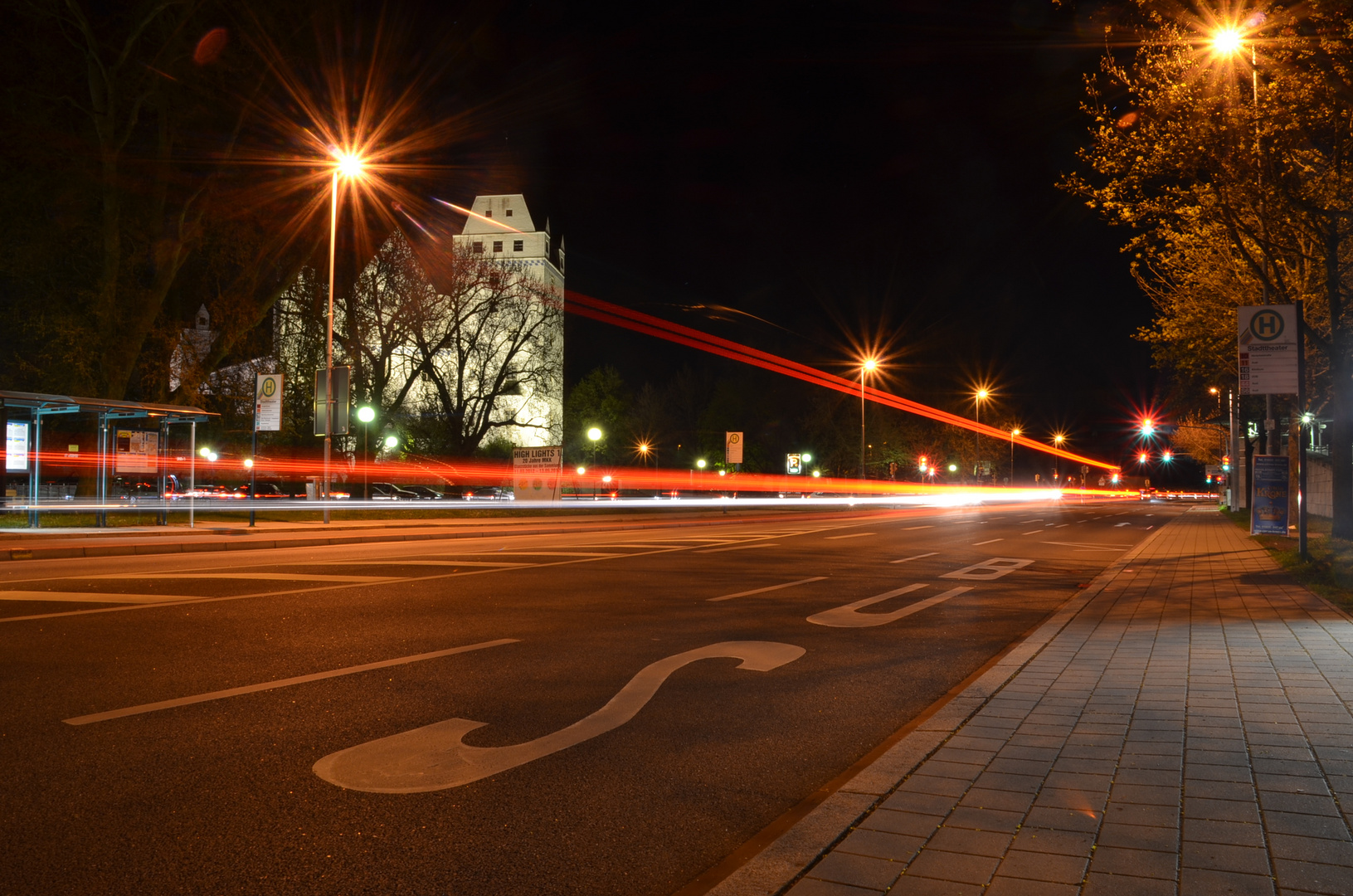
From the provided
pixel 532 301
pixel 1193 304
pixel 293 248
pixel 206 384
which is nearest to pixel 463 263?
pixel 532 301

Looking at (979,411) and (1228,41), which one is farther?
(979,411)

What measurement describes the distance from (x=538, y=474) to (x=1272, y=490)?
88.9 feet

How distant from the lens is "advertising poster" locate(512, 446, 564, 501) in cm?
3838

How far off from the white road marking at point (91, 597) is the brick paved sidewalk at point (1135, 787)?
876 centimetres

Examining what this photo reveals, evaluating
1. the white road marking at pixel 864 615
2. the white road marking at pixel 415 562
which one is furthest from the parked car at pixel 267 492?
the white road marking at pixel 864 615

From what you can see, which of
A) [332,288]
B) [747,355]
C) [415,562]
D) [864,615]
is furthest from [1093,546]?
[747,355]

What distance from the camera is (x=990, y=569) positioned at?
625 inches

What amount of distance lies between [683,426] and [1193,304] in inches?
2864

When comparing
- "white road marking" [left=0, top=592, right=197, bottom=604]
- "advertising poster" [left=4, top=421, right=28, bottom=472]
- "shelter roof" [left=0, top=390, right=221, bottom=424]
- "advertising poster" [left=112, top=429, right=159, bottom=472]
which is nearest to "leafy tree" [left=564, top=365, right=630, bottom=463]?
"advertising poster" [left=112, top=429, right=159, bottom=472]

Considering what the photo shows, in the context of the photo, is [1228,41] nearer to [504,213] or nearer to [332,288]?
[332,288]

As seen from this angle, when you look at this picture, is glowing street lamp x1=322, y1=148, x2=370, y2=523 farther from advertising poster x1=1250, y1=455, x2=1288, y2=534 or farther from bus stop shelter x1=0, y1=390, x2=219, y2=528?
advertising poster x1=1250, y1=455, x2=1288, y2=534

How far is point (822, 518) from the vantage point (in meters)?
35.8

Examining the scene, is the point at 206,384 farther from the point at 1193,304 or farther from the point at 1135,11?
the point at 1193,304

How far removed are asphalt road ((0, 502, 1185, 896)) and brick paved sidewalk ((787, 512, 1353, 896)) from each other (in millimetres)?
630
